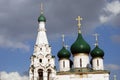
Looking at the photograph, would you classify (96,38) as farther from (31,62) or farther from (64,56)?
(31,62)

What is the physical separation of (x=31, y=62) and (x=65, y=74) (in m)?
3.61

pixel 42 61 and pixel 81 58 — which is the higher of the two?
pixel 81 58

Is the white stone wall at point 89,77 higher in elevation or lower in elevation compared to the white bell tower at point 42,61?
lower

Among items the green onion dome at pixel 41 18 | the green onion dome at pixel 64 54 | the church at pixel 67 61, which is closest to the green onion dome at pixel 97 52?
the church at pixel 67 61

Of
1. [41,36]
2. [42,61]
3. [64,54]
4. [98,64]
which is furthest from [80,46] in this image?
[42,61]

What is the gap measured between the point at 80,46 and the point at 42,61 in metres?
4.44

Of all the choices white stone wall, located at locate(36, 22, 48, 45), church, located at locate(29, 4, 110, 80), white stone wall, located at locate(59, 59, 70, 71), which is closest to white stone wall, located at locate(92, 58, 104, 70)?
church, located at locate(29, 4, 110, 80)

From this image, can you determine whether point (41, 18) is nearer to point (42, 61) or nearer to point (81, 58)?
point (42, 61)

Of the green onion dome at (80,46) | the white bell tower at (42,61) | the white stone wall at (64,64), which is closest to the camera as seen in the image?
the white bell tower at (42,61)

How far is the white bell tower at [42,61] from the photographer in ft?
136

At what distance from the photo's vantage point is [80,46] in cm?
4366

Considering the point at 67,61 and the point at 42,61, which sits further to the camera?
the point at 67,61

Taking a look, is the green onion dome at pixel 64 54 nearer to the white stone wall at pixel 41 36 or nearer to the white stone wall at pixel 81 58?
the white stone wall at pixel 81 58

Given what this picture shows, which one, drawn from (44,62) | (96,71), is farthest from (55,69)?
(96,71)
